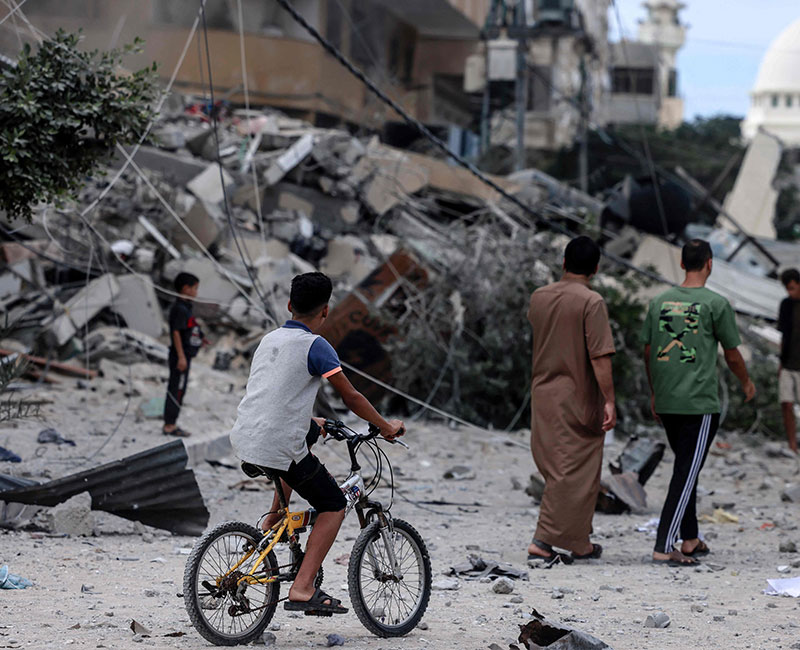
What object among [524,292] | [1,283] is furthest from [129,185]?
[524,292]

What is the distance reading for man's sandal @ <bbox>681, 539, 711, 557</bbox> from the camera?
5797 mm

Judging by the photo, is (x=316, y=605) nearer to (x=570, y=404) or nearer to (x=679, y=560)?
(x=570, y=404)

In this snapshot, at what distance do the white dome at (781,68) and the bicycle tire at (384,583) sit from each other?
8175 cm

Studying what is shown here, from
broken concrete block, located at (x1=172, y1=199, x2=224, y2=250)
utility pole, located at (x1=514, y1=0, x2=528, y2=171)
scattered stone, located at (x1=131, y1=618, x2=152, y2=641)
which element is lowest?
scattered stone, located at (x1=131, y1=618, x2=152, y2=641)

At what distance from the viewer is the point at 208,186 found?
14.2m

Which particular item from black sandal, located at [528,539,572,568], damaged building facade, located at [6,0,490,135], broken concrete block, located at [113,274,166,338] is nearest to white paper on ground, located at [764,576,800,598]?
black sandal, located at [528,539,572,568]

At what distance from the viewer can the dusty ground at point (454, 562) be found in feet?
13.6

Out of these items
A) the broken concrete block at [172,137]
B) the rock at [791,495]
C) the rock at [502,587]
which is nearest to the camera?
the rock at [502,587]

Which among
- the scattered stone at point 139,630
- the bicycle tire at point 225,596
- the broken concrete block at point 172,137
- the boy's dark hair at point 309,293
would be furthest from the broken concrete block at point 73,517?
the broken concrete block at point 172,137

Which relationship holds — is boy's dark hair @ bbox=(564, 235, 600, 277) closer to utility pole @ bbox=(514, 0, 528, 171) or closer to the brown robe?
the brown robe

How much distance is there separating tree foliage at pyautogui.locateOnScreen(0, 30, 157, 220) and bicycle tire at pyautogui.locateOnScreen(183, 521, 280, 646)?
9.43 feet

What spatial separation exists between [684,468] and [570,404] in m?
0.66

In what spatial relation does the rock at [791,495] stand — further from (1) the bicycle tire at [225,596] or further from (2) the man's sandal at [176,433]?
(1) the bicycle tire at [225,596]

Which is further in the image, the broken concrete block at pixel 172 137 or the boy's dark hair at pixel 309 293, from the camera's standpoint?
the broken concrete block at pixel 172 137
